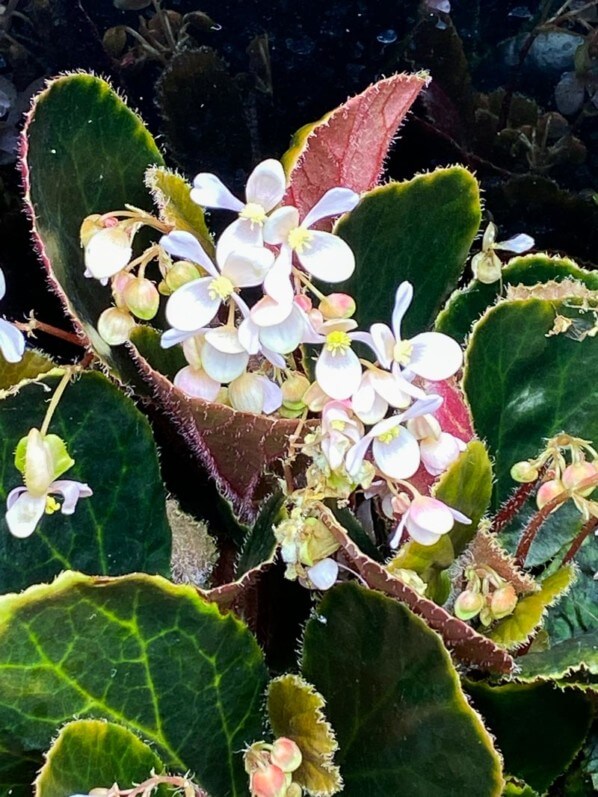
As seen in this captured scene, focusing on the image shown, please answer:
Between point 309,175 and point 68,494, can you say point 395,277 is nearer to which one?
point 309,175

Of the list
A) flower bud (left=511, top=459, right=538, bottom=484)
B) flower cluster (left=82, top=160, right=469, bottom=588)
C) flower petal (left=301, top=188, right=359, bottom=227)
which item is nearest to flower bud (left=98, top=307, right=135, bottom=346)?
flower cluster (left=82, top=160, right=469, bottom=588)

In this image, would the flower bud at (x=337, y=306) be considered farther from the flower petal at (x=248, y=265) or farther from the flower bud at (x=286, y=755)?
the flower bud at (x=286, y=755)

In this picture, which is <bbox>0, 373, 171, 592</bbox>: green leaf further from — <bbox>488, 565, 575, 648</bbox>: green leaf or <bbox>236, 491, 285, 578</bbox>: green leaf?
<bbox>488, 565, 575, 648</bbox>: green leaf

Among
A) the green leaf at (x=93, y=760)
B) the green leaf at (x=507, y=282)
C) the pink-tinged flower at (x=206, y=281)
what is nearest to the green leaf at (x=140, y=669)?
the green leaf at (x=93, y=760)

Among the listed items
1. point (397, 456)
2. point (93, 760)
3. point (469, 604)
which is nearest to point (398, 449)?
point (397, 456)

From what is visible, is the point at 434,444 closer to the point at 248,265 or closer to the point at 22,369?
the point at 248,265

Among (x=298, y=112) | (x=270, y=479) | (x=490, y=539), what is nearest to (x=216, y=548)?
(x=270, y=479)
